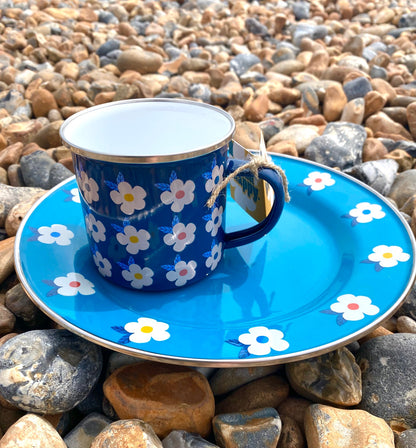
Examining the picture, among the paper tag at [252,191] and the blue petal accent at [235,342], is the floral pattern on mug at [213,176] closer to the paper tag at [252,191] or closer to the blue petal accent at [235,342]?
the paper tag at [252,191]

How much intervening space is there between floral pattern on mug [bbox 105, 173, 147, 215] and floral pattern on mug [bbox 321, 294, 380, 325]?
0.30 m

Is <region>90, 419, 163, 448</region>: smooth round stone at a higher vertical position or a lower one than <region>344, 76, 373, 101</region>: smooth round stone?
higher

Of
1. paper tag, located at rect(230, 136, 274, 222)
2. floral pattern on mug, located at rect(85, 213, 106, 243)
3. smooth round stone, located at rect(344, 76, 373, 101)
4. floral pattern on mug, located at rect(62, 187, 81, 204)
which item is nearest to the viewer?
floral pattern on mug, located at rect(85, 213, 106, 243)

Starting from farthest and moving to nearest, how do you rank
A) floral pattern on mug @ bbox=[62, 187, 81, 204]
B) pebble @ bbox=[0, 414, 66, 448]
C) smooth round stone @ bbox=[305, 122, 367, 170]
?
smooth round stone @ bbox=[305, 122, 367, 170] → floral pattern on mug @ bbox=[62, 187, 81, 204] → pebble @ bbox=[0, 414, 66, 448]

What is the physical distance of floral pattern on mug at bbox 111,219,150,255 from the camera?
68cm

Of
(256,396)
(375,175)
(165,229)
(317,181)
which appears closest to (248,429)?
(256,396)

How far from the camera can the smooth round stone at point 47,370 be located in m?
0.64

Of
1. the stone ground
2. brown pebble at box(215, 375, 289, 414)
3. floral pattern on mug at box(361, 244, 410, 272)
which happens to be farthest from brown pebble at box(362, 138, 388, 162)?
brown pebble at box(215, 375, 289, 414)

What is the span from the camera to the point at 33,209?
92cm

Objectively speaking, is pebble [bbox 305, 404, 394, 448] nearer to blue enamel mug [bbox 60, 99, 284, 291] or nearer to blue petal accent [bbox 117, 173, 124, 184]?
blue enamel mug [bbox 60, 99, 284, 291]

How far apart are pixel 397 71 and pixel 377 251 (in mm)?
1583

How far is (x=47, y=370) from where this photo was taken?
2.15 ft

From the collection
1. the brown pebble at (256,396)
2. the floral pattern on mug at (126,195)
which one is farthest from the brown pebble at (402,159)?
the floral pattern on mug at (126,195)

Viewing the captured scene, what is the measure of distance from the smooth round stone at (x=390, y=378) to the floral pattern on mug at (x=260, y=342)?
0.65 feet
